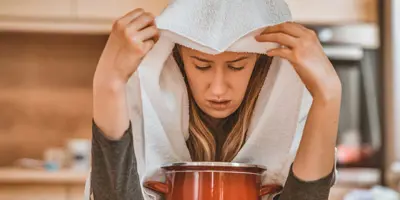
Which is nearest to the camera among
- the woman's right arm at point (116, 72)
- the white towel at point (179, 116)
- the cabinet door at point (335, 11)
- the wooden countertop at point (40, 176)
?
the woman's right arm at point (116, 72)

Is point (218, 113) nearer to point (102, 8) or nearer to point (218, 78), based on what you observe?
point (218, 78)

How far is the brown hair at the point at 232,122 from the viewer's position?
2.63 ft

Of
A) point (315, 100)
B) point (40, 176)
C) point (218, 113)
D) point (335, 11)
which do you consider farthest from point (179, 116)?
point (335, 11)

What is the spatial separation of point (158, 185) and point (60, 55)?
1.49 meters

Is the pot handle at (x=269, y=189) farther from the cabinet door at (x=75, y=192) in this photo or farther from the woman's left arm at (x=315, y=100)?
the cabinet door at (x=75, y=192)

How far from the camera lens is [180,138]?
81 centimetres

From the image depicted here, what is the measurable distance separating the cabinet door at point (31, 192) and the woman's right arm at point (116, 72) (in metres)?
1.37

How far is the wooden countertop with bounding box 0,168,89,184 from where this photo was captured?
1.94m

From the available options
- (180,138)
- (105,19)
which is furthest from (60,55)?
(180,138)

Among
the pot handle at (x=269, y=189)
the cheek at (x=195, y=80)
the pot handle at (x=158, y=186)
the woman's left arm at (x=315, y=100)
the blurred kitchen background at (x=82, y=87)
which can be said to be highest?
the blurred kitchen background at (x=82, y=87)

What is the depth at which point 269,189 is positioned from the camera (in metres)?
0.72

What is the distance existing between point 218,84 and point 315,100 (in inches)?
4.6

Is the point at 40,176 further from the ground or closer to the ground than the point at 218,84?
further from the ground

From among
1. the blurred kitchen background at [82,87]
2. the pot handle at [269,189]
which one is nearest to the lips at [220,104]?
the pot handle at [269,189]
